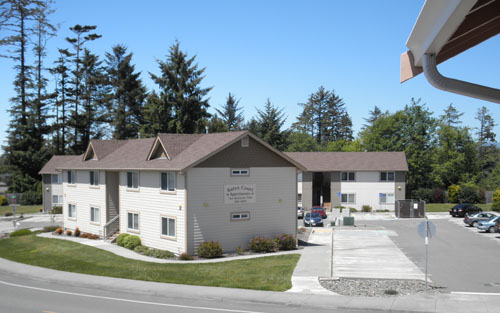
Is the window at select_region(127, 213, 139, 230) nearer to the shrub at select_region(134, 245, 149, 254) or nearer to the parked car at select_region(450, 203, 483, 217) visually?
the shrub at select_region(134, 245, 149, 254)

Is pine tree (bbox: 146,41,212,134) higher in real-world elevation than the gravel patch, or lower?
higher

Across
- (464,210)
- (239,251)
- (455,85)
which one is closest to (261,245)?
(239,251)

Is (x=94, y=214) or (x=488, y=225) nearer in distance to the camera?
(x=94, y=214)

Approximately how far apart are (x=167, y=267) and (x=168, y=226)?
17.3ft

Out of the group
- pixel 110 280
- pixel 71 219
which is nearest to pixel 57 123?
pixel 71 219

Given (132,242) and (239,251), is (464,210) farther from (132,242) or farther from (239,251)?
(132,242)

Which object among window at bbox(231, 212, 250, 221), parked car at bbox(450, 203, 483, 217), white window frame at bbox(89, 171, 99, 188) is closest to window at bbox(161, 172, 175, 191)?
window at bbox(231, 212, 250, 221)

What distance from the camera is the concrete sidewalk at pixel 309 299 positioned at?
15812 mm

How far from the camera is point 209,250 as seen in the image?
27359 mm

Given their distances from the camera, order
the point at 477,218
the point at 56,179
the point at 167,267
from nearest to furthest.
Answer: the point at 167,267, the point at 477,218, the point at 56,179

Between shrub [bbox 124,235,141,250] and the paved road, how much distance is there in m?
18.3

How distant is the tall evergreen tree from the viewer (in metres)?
74.2

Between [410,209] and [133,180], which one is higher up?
[133,180]

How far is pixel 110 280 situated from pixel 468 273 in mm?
17862
